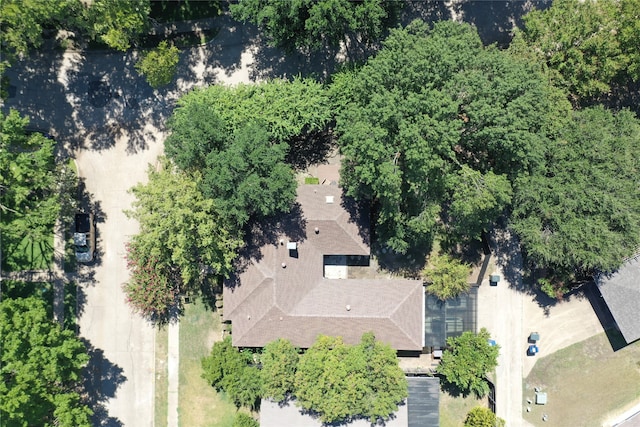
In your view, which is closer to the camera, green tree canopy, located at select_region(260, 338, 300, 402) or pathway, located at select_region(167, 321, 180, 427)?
green tree canopy, located at select_region(260, 338, 300, 402)

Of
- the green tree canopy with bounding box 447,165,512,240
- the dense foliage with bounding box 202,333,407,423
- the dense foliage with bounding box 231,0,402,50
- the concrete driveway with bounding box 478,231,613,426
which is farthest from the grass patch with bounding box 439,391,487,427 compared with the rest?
the dense foliage with bounding box 231,0,402,50

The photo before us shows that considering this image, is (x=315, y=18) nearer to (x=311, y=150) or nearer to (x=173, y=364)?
(x=311, y=150)

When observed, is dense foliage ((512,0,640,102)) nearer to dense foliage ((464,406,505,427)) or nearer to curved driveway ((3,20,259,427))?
curved driveway ((3,20,259,427))

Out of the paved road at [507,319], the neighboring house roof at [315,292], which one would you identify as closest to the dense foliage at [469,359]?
the paved road at [507,319]

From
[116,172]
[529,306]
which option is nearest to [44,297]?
[116,172]

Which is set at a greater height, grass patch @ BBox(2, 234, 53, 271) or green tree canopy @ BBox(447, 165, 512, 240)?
green tree canopy @ BBox(447, 165, 512, 240)

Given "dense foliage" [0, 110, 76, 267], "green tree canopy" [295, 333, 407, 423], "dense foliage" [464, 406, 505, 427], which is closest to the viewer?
"dense foliage" [0, 110, 76, 267]

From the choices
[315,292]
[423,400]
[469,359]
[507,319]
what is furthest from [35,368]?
[507,319]
